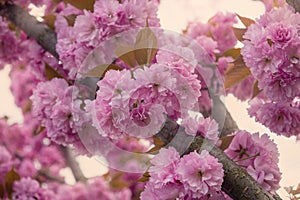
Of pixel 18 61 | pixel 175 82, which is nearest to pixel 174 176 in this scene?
pixel 175 82

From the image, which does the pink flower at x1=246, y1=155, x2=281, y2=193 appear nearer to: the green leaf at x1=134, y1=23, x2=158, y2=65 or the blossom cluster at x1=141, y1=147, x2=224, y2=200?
the blossom cluster at x1=141, y1=147, x2=224, y2=200

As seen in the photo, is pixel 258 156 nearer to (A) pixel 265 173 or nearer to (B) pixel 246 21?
(A) pixel 265 173

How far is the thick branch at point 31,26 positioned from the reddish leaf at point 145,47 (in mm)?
436

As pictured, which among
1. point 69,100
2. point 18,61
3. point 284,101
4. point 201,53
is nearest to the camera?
point 284,101

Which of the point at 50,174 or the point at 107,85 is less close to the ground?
the point at 50,174

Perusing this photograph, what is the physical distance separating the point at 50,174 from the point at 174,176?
5.07ft

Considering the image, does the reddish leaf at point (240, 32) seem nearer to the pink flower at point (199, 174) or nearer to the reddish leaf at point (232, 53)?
the reddish leaf at point (232, 53)

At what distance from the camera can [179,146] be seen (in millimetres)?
1217

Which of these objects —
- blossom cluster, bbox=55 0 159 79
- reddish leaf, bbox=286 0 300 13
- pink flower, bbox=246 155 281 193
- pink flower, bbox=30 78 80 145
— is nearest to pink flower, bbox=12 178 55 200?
pink flower, bbox=30 78 80 145

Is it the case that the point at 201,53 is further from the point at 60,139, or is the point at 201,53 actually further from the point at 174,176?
the point at 174,176

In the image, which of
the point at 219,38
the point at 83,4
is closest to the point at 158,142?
the point at 83,4

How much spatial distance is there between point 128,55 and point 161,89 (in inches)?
8.9

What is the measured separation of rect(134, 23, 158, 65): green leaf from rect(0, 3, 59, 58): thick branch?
44 cm

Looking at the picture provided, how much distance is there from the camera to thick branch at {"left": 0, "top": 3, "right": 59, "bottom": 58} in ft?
5.57
